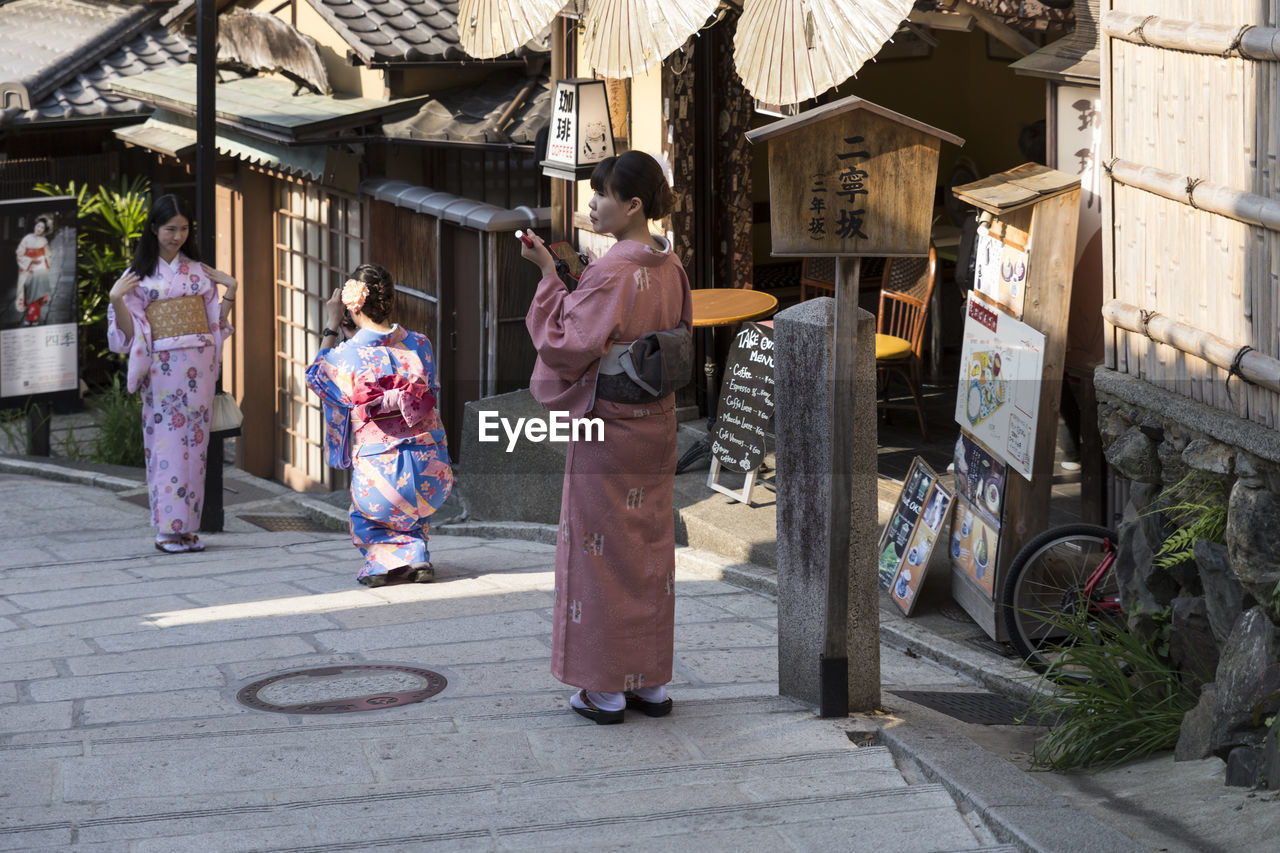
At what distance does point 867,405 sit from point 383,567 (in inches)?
153

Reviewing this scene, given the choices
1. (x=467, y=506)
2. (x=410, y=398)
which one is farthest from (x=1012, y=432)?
(x=467, y=506)

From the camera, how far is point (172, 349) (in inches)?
364

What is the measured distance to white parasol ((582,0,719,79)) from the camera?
7.87 meters

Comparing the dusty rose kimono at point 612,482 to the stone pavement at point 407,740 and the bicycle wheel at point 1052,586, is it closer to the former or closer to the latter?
the stone pavement at point 407,740

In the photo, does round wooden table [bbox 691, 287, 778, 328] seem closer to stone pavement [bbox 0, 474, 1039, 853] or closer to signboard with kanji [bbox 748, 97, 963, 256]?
stone pavement [bbox 0, 474, 1039, 853]

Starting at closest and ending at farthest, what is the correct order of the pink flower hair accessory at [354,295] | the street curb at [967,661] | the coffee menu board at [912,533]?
the street curb at [967,661] → the coffee menu board at [912,533] → the pink flower hair accessory at [354,295]

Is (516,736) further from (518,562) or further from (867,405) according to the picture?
(518,562)

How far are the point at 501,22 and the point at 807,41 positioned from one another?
8.21ft

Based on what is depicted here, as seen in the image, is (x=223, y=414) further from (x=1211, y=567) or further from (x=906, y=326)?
(x=1211, y=567)

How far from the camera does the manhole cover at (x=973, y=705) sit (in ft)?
19.1

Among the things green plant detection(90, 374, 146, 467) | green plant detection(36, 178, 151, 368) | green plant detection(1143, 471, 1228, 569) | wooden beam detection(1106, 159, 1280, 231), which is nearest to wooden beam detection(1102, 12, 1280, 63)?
wooden beam detection(1106, 159, 1280, 231)

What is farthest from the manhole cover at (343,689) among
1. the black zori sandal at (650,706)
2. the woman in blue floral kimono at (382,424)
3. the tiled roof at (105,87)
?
the tiled roof at (105,87)

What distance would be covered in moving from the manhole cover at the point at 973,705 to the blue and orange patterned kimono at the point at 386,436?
3.15 metres

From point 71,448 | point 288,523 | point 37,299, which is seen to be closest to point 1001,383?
point 288,523
